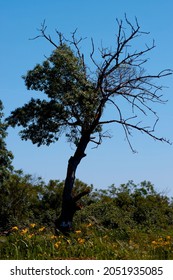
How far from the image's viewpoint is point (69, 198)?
17047 millimetres

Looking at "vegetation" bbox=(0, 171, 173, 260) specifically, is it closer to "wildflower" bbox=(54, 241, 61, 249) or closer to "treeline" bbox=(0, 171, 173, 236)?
"treeline" bbox=(0, 171, 173, 236)

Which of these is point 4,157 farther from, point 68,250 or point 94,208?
point 68,250

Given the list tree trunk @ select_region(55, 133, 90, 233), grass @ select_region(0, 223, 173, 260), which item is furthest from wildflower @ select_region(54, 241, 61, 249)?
tree trunk @ select_region(55, 133, 90, 233)

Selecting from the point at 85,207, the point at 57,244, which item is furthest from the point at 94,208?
the point at 57,244

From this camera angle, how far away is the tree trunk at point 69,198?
16.9 metres

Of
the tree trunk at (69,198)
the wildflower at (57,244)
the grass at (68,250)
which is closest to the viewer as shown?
the grass at (68,250)

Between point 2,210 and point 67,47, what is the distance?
5.67 m

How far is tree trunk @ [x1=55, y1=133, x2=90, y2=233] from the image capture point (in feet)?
55.3

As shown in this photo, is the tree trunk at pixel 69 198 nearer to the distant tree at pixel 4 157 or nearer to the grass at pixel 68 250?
the distant tree at pixel 4 157

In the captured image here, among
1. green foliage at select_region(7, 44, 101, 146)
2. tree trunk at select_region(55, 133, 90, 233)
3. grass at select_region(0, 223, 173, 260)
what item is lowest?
grass at select_region(0, 223, 173, 260)

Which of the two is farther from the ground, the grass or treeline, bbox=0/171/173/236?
treeline, bbox=0/171/173/236

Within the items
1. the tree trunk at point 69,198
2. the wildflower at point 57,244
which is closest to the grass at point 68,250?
the wildflower at point 57,244
